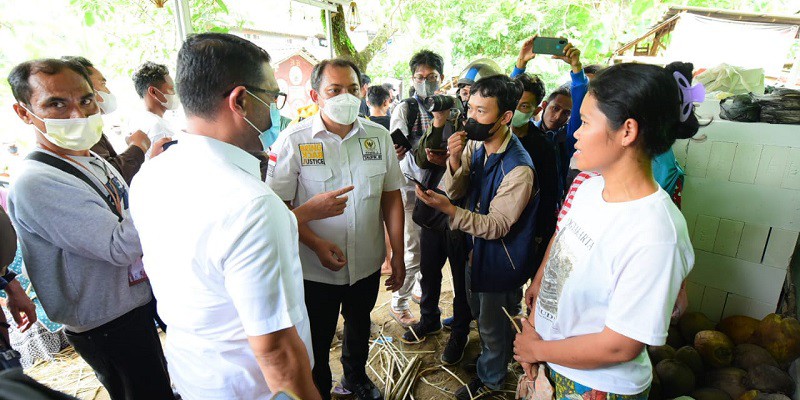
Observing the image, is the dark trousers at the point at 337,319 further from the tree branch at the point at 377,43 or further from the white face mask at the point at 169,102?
the tree branch at the point at 377,43

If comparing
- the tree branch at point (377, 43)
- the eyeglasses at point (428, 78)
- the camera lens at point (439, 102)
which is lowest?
the camera lens at point (439, 102)

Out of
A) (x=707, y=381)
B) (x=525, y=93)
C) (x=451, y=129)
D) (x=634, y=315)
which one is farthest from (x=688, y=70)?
(x=707, y=381)

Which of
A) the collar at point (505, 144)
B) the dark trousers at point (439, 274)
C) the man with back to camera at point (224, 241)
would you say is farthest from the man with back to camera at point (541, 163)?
the man with back to camera at point (224, 241)

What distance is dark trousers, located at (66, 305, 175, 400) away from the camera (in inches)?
68.9

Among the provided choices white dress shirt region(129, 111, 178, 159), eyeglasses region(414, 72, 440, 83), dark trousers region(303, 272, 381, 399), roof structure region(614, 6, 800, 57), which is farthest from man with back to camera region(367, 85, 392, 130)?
roof structure region(614, 6, 800, 57)

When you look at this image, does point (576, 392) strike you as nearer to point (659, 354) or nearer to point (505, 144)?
point (505, 144)

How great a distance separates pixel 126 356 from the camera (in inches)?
71.1

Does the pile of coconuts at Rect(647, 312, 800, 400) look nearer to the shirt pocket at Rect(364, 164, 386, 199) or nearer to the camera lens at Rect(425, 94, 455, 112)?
the shirt pocket at Rect(364, 164, 386, 199)

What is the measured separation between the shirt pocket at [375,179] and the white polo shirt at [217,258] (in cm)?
109

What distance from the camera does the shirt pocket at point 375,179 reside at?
7.43 feet

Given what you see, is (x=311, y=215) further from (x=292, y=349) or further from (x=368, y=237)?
(x=292, y=349)

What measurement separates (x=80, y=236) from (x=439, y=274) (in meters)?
2.50

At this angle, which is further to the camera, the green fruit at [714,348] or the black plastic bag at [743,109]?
the black plastic bag at [743,109]

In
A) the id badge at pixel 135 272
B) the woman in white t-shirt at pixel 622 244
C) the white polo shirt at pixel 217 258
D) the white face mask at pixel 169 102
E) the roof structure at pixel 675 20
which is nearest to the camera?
the white polo shirt at pixel 217 258
